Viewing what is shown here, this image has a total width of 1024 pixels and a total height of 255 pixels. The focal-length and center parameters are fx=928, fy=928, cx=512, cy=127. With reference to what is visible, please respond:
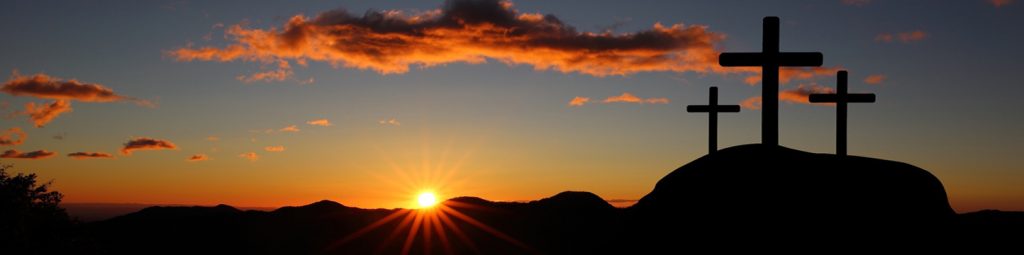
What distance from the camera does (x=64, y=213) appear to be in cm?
2983

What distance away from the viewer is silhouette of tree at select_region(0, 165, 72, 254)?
27656 mm

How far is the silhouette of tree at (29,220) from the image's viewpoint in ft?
90.7

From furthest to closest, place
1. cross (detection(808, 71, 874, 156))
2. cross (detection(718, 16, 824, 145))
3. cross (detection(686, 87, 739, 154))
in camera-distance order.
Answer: cross (detection(686, 87, 739, 154))
cross (detection(808, 71, 874, 156))
cross (detection(718, 16, 824, 145))

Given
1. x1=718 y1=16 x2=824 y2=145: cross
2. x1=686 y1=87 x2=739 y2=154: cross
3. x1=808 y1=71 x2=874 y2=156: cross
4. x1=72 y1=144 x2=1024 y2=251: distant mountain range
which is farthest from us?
x1=686 y1=87 x2=739 y2=154: cross

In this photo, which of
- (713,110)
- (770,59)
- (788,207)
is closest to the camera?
(788,207)

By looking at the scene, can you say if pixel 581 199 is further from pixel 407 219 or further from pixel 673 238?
pixel 673 238

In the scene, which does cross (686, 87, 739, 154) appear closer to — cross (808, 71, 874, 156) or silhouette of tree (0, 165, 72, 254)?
cross (808, 71, 874, 156)

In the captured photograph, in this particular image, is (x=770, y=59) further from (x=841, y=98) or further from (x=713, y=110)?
(x=713, y=110)

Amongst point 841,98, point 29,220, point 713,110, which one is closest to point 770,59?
point 841,98

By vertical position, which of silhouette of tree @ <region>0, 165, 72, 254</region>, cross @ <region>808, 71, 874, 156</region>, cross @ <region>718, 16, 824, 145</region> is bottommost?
silhouette of tree @ <region>0, 165, 72, 254</region>

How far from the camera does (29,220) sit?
28.5m

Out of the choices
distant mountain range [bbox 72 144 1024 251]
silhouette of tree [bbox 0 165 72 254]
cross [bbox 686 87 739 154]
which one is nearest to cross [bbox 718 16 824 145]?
distant mountain range [bbox 72 144 1024 251]

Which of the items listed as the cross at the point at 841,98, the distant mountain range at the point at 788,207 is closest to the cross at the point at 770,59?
the distant mountain range at the point at 788,207

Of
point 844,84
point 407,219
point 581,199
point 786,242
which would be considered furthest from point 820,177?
point 407,219
